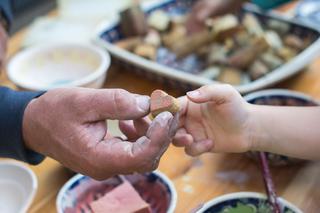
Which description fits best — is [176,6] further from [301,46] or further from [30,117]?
[30,117]

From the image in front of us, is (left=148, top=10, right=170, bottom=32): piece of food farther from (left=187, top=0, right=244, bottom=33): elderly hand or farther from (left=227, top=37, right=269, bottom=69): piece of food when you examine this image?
(left=227, top=37, right=269, bottom=69): piece of food

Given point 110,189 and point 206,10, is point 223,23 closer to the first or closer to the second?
point 206,10

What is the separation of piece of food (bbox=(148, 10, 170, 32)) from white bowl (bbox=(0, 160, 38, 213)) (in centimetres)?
45

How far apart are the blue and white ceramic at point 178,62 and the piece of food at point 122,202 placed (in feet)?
0.84

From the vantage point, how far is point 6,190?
70 cm

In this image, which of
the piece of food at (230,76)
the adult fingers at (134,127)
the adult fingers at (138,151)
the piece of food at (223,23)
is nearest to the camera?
the adult fingers at (138,151)

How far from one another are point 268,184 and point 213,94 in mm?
140

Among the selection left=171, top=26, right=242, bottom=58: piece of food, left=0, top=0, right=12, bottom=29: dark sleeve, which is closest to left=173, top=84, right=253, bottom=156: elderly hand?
left=171, top=26, right=242, bottom=58: piece of food

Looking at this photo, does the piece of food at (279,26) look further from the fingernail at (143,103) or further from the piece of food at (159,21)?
the fingernail at (143,103)

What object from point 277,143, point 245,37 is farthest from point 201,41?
point 277,143

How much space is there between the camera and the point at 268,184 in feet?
2.07

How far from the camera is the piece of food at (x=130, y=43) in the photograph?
0.97m

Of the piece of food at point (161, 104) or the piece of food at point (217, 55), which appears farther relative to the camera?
the piece of food at point (217, 55)

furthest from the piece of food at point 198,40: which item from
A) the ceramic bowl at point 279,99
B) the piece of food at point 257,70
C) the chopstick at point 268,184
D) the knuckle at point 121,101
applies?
the knuckle at point 121,101
